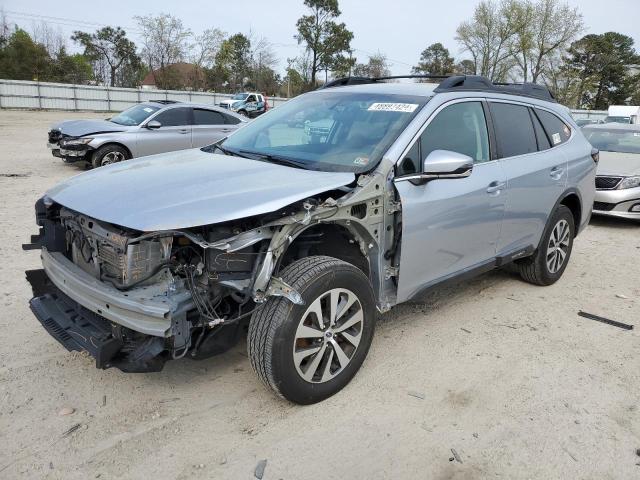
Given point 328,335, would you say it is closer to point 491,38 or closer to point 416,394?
point 416,394

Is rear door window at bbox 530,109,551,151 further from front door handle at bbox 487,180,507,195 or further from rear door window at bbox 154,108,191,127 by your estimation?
rear door window at bbox 154,108,191,127

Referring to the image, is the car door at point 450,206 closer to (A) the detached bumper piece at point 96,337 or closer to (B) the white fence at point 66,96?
(A) the detached bumper piece at point 96,337

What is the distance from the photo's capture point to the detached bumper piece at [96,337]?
265cm

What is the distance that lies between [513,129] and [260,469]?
3.40 m

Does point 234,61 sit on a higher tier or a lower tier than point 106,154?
higher

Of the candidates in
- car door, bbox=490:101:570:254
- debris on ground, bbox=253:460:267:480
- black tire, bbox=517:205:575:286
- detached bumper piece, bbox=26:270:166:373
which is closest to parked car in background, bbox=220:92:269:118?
black tire, bbox=517:205:575:286

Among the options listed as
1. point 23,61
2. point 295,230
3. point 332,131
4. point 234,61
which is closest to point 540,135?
point 332,131

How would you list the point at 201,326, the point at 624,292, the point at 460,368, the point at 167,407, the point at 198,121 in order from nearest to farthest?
the point at 201,326
the point at 167,407
the point at 460,368
the point at 624,292
the point at 198,121

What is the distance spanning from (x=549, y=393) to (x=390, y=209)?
1.56 m

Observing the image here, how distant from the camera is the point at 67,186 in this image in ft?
11.0

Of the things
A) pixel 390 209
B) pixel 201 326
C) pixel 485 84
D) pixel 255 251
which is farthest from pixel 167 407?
pixel 485 84

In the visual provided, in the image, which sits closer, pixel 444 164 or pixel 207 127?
pixel 444 164

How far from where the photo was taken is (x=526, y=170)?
4383mm

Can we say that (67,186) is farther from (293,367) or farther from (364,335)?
(364,335)
